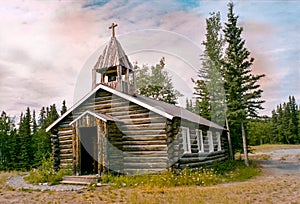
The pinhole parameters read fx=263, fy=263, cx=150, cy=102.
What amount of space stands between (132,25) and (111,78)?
544cm

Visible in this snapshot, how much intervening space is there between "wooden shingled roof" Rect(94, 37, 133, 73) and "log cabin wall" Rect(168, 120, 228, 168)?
5963 millimetres

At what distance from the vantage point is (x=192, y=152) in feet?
54.1

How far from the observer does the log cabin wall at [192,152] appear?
13.9m

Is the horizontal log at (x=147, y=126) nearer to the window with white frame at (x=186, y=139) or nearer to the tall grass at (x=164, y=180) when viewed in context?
the window with white frame at (x=186, y=139)

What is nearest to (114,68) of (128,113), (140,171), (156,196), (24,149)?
(128,113)

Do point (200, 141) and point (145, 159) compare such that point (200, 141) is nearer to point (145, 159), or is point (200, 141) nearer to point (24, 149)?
point (145, 159)

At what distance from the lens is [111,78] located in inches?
761

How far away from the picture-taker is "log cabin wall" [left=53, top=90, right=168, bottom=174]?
14180 millimetres

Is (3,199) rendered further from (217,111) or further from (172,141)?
(217,111)

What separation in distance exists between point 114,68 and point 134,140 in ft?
18.9

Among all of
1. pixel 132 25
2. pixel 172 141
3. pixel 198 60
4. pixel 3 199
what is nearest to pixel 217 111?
pixel 198 60

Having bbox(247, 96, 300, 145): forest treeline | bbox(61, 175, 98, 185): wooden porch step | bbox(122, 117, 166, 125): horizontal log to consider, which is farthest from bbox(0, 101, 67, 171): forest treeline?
bbox(247, 96, 300, 145): forest treeline

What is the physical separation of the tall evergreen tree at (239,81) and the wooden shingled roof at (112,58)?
9288 mm

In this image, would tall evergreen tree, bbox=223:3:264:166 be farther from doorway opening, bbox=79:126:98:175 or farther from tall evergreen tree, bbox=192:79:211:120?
doorway opening, bbox=79:126:98:175
